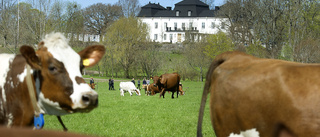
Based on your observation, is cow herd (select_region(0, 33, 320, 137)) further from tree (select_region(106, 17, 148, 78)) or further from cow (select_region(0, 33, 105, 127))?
tree (select_region(106, 17, 148, 78))

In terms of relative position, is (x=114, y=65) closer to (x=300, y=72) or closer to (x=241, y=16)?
(x=241, y=16)

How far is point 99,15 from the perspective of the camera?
10919 cm

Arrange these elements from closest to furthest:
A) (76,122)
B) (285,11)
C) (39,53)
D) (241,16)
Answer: (39,53)
(76,122)
(285,11)
(241,16)

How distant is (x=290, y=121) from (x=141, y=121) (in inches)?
355

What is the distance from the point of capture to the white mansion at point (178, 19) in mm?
124562

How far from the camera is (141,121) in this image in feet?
40.6

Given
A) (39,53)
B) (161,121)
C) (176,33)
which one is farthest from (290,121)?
(176,33)

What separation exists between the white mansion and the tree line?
1974 inches

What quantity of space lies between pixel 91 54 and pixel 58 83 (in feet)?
2.92

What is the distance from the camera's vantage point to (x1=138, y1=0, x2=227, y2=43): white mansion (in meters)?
125

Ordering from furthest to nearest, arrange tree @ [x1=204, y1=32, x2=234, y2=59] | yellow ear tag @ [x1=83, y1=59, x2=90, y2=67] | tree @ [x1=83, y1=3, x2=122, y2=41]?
tree @ [x1=83, y1=3, x2=122, y2=41] < tree @ [x1=204, y1=32, x2=234, y2=59] < yellow ear tag @ [x1=83, y1=59, x2=90, y2=67]

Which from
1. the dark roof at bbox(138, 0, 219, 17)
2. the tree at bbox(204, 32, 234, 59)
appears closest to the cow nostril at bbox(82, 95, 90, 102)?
the tree at bbox(204, 32, 234, 59)

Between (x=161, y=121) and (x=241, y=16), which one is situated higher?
(x=241, y=16)

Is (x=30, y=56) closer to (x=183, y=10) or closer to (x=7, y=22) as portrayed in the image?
(x=7, y=22)
